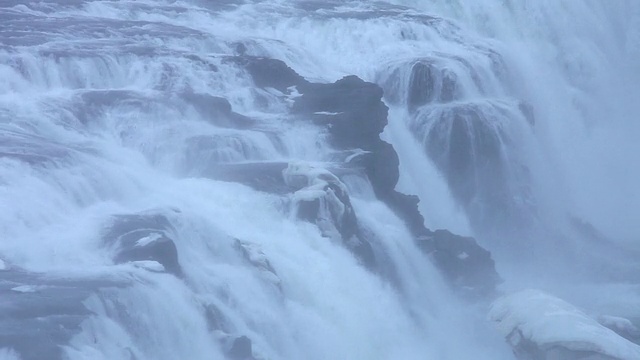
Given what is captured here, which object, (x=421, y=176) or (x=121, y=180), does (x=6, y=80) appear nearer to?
(x=121, y=180)

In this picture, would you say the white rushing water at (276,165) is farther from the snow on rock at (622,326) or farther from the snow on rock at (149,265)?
the snow on rock at (622,326)

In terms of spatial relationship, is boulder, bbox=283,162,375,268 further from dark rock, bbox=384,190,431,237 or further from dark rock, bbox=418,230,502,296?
dark rock, bbox=418,230,502,296

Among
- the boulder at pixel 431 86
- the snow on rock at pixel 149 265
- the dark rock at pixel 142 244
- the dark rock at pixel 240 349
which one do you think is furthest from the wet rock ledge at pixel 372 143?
the snow on rock at pixel 149 265

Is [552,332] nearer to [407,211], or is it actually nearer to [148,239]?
[407,211]

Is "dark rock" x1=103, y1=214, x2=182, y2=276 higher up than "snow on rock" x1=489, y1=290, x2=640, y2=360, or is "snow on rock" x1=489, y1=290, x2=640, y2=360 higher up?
"snow on rock" x1=489, y1=290, x2=640, y2=360

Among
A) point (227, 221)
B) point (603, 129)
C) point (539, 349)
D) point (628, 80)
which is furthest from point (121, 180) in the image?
point (628, 80)

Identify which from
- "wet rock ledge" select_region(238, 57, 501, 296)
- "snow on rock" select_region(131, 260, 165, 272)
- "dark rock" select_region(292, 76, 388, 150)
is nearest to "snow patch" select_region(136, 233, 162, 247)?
"snow on rock" select_region(131, 260, 165, 272)

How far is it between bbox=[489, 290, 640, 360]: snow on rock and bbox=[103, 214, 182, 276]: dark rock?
491 cm

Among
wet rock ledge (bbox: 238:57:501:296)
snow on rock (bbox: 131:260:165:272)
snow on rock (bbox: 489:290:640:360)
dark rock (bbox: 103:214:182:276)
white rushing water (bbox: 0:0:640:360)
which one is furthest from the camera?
wet rock ledge (bbox: 238:57:501:296)

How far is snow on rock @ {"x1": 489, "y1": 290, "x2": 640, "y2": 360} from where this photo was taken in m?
13.2

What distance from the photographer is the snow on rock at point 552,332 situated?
13.2 meters

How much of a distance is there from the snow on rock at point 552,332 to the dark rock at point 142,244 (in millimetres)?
4915

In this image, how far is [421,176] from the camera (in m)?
21.7

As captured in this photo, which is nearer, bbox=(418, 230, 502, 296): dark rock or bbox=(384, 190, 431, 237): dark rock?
bbox=(418, 230, 502, 296): dark rock
